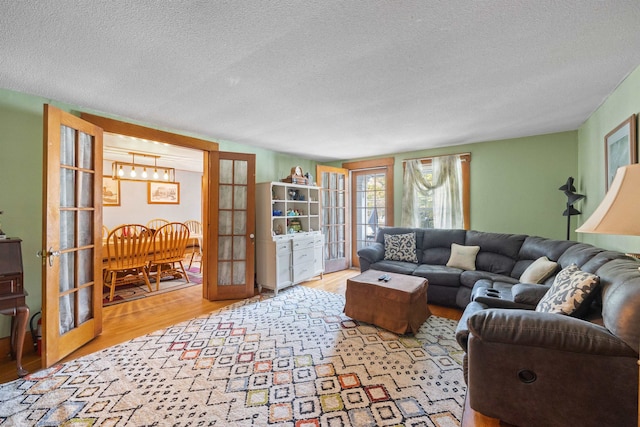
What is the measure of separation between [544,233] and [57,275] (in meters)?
5.53

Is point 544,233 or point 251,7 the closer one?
point 251,7

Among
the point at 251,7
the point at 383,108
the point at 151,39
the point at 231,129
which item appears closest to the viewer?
the point at 251,7

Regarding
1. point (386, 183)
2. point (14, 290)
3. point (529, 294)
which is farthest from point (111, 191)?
point (529, 294)

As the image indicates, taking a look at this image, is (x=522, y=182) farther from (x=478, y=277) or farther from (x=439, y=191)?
(x=478, y=277)

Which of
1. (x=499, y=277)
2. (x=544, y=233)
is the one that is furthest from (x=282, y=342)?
(x=544, y=233)

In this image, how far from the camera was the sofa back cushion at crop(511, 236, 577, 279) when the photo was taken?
9.02 ft

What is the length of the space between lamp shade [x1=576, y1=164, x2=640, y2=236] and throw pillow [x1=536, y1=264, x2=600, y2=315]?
66 cm

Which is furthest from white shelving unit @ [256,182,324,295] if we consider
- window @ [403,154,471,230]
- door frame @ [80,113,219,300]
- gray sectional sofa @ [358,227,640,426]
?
gray sectional sofa @ [358,227,640,426]

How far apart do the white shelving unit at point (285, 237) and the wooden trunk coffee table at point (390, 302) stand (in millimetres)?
1422

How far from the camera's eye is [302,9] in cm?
137

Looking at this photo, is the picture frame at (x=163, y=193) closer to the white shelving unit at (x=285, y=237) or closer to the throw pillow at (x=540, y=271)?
the white shelving unit at (x=285, y=237)

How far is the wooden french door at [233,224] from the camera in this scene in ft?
12.3

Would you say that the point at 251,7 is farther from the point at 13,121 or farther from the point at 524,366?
the point at 13,121

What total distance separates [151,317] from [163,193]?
4635 mm
